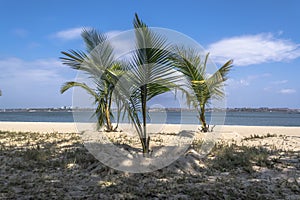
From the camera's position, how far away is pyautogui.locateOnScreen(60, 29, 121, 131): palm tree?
5570mm

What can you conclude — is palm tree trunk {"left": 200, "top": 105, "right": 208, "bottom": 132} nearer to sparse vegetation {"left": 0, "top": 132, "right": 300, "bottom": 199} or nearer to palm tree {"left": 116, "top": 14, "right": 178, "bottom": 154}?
sparse vegetation {"left": 0, "top": 132, "right": 300, "bottom": 199}

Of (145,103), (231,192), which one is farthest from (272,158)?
(145,103)

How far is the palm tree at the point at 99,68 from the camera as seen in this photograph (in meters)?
5.57

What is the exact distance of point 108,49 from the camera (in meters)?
6.24

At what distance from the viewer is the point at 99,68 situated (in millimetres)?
6031

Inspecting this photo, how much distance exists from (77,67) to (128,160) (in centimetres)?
224

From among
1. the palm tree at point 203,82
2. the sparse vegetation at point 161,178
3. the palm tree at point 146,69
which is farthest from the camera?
the palm tree at point 203,82

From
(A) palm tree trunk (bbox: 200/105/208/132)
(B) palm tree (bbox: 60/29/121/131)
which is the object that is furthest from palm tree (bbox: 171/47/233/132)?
(B) palm tree (bbox: 60/29/121/131)

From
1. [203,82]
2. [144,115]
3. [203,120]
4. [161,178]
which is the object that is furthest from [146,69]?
[203,120]

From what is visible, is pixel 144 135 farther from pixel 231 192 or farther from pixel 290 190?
pixel 290 190

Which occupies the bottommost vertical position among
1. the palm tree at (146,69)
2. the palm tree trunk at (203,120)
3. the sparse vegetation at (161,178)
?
the sparse vegetation at (161,178)

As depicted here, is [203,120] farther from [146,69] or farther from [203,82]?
[146,69]

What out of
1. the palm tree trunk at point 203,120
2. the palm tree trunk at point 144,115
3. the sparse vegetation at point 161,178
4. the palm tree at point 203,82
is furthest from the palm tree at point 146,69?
the palm tree trunk at point 203,120

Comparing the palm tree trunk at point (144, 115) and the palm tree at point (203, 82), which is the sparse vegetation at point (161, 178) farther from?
the palm tree at point (203, 82)
